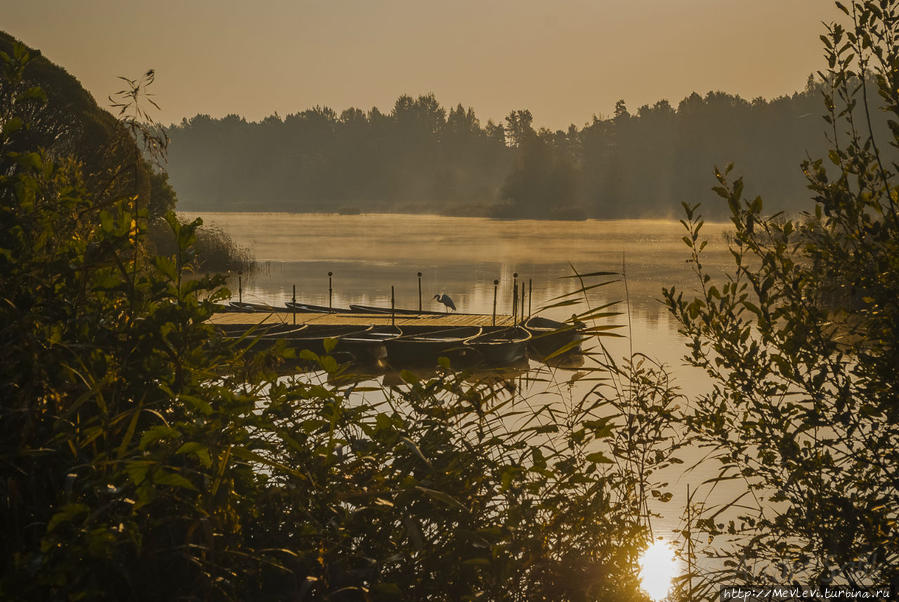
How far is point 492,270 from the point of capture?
179ft

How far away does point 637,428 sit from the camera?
4.00m

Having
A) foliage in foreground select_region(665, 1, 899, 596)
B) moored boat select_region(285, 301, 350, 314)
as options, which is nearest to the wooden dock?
moored boat select_region(285, 301, 350, 314)

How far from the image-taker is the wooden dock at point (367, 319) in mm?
24812

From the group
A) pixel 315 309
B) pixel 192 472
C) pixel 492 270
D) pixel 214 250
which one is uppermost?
pixel 192 472

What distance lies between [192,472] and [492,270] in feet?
172

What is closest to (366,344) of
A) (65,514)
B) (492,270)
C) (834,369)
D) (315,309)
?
(315,309)

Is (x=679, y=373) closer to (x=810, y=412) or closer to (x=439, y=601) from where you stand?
(x=810, y=412)

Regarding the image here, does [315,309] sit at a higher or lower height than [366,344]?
higher

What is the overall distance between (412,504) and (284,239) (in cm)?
9104

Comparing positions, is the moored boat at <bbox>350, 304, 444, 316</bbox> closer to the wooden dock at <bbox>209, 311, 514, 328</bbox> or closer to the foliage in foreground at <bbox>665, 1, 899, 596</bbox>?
the wooden dock at <bbox>209, 311, 514, 328</bbox>

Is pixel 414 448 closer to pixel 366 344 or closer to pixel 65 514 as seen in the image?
pixel 65 514

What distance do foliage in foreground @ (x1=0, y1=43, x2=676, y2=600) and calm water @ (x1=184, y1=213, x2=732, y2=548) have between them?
7161 millimetres

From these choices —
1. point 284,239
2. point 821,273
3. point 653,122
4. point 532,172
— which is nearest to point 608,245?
point 284,239

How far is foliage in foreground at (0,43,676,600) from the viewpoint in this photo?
2.17 m
